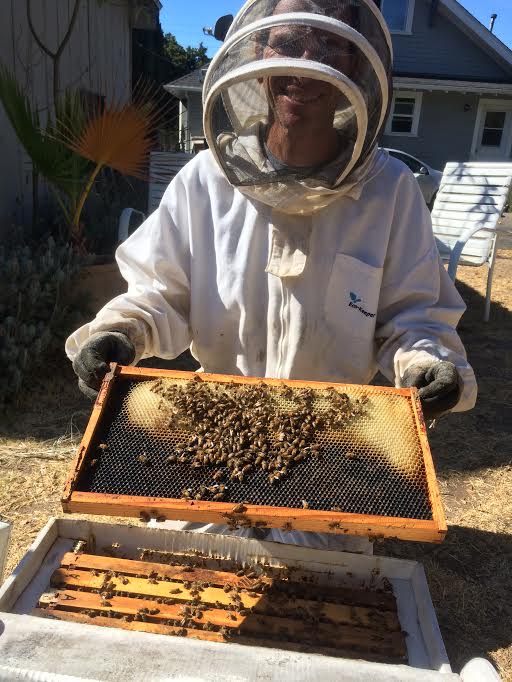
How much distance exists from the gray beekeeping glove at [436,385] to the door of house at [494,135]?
2009 centimetres

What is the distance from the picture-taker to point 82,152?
502 centimetres

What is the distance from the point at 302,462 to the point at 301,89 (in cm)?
126

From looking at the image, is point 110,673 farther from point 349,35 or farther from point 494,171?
point 494,171

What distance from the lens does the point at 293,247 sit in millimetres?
2283

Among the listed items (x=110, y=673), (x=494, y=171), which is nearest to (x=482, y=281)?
(x=494, y=171)

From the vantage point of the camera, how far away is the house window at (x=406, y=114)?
1919 cm

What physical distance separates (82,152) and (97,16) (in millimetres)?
4852

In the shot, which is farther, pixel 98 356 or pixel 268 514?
pixel 98 356

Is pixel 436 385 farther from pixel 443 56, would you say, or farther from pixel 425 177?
pixel 443 56

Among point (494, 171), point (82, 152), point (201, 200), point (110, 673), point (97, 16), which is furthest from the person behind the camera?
point (97, 16)

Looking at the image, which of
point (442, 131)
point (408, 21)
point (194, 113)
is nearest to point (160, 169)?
point (194, 113)

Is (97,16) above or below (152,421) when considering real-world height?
above

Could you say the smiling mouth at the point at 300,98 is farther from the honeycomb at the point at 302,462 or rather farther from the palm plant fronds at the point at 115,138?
the palm plant fronds at the point at 115,138

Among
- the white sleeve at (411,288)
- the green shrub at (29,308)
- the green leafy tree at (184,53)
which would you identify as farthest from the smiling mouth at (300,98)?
the green leafy tree at (184,53)
